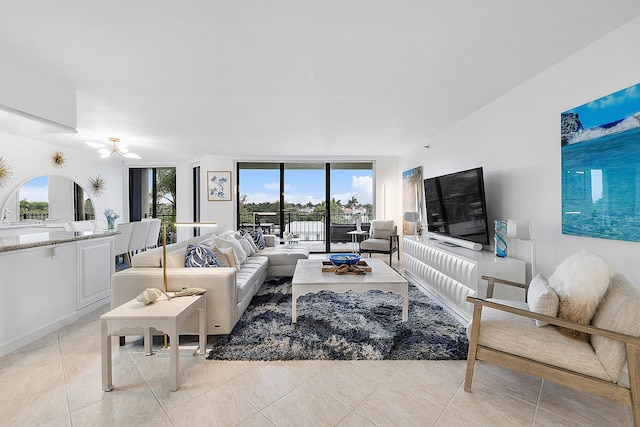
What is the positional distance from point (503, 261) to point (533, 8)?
2048mm

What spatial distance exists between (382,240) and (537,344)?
4282 millimetres

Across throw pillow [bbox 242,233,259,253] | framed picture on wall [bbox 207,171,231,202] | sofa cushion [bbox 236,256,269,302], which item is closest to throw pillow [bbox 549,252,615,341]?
sofa cushion [bbox 236,256,269,302]

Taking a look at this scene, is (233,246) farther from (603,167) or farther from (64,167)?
(64,167)

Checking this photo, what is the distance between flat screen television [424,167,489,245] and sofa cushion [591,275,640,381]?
1.68 m

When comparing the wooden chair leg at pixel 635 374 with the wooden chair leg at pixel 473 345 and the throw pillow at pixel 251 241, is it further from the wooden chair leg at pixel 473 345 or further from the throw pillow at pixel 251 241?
the throw pillow at pixel 251 241

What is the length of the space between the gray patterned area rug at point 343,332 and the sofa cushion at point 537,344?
21.5 inches

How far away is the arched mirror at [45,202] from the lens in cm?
480

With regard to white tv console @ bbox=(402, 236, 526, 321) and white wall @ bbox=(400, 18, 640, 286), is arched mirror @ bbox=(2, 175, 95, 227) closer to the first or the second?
white tv console @ bbox=(402, 236, 526, 321)

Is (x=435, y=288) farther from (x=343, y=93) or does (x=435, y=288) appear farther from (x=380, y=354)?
(x=343, y=93)

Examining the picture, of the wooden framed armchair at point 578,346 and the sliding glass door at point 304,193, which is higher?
the sliding glass door at point 304,193

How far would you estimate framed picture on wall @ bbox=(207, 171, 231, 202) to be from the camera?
23.1 ft

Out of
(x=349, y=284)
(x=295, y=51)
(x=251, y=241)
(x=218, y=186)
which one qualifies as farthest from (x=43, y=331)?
(x=218, y=186)

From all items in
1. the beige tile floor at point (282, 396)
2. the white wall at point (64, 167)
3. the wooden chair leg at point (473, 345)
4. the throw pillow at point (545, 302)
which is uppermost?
the white wall at point (64, 167)

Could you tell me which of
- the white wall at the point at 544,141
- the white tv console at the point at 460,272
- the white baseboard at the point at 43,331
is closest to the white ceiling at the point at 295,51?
the white wall at the point at 544,141
